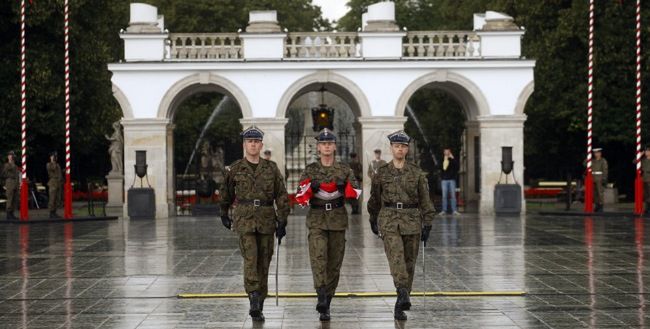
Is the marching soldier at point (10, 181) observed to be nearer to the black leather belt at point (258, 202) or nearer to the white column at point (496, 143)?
the white column at point (496, 143)

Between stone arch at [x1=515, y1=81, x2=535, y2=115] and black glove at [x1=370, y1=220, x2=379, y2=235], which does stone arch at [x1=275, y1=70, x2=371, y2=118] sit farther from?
black glove at [x1=370, y1=220, x2=379, y2=235]

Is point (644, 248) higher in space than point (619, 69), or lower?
lower

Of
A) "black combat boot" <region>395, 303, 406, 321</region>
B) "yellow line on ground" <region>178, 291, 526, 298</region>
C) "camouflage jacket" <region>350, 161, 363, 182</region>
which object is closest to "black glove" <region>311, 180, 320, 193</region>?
"black combat boot" <region>395, 303, 406, 321</region>

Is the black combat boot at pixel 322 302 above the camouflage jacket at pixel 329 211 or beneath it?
beneath

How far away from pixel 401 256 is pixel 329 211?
2.86 feet

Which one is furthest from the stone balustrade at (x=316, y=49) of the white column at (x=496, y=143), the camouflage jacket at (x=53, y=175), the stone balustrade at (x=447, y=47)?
the camouflage jacket at (x=53, y=175)

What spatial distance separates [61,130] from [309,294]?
2736 cm

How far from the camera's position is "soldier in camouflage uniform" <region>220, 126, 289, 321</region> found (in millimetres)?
13492

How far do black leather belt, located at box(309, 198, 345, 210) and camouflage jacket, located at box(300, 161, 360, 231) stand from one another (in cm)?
4

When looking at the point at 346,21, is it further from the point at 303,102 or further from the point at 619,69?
the point at 619,69

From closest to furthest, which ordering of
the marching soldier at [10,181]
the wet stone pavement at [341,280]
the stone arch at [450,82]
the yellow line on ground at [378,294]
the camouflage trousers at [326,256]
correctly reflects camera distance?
the wet stone pavement at [341,280] < the camouflage trousers at [326,256] < the yellow line on ground at [378,294] < the marching soldier at [10,181] < the stone arch at [450,82]

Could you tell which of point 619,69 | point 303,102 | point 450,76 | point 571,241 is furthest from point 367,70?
point 303,102

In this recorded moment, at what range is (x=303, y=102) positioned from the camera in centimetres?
5612

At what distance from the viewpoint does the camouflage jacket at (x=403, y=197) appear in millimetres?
13555
